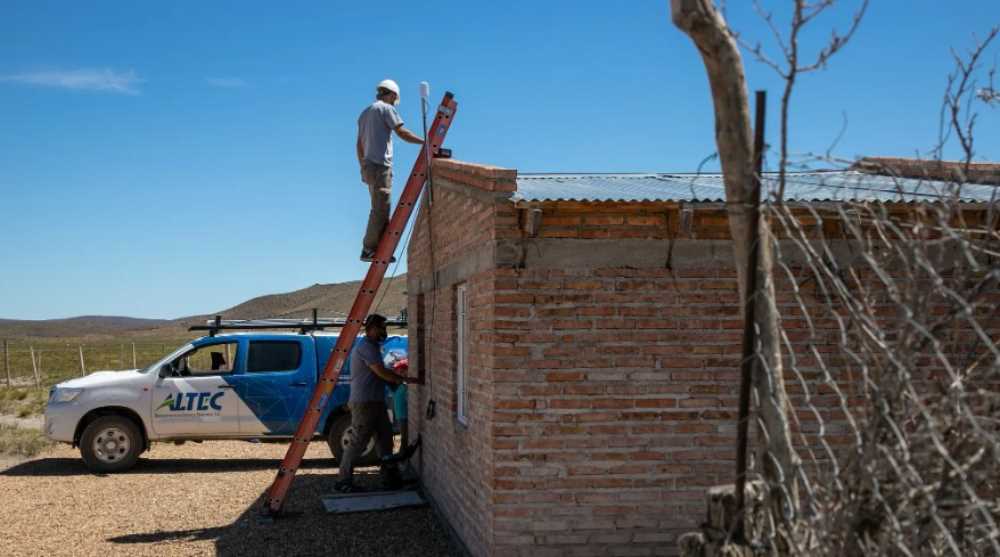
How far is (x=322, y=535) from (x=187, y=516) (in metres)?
2.17

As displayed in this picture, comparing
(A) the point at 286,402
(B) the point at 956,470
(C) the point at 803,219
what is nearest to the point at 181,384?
(A) the point at 286,402

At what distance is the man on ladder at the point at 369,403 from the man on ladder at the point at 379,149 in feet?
5.00

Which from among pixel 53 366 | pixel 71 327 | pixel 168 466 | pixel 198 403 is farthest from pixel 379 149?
pixel 71 327

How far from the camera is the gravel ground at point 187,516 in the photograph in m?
10.0

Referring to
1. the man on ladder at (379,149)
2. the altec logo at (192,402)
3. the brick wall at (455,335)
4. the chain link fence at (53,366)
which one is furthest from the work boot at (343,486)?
the chain link fence at (53,366)

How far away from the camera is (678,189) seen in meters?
9.22

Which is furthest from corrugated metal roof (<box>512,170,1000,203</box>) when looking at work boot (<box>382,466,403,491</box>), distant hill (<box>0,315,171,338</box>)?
distant hill (<box>0,315,171,338</box>)

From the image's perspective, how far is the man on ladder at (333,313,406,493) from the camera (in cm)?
1218

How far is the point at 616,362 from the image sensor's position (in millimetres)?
7598

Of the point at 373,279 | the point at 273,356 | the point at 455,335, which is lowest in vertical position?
the point at 273,356

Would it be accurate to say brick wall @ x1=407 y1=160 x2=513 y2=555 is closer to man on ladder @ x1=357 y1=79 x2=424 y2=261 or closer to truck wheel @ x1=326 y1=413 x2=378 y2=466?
man on ladder @ x1=357 y1=79 x2=424 y2=261

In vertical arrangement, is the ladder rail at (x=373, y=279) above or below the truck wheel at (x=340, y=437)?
above

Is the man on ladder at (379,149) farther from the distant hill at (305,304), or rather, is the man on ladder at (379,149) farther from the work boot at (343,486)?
the distant hill at (305,304)

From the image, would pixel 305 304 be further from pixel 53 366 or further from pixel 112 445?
pixel 112 445
